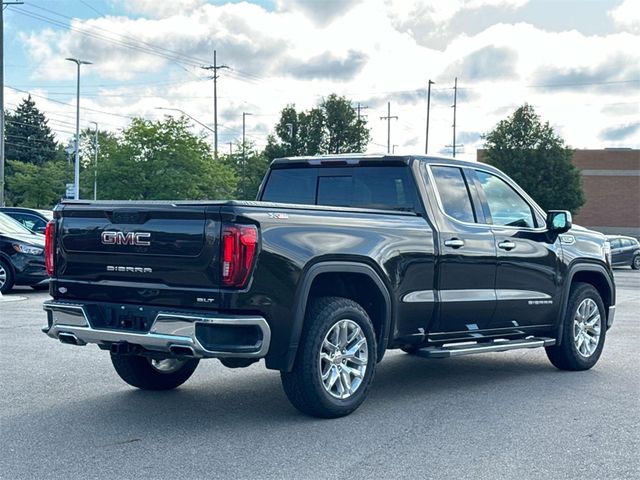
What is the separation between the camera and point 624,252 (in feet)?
110

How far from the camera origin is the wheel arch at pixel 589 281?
865cm

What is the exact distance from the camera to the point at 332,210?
645 centimetres

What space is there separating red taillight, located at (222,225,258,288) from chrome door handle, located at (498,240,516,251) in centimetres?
300

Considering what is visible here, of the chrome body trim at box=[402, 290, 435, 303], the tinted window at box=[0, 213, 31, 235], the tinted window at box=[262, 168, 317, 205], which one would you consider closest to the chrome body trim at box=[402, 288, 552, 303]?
the chrome body trim at box=[402, 290, 435, 303]

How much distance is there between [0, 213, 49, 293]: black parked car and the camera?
16000 mm

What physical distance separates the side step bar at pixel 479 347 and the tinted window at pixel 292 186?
1737 mm

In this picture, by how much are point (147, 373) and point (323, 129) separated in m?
53.8

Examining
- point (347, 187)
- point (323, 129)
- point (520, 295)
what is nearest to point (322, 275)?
point (347, 187)

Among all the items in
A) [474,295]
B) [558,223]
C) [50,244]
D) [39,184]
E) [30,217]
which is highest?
[39,184]

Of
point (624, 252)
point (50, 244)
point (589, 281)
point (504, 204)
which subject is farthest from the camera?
point (624, 252)

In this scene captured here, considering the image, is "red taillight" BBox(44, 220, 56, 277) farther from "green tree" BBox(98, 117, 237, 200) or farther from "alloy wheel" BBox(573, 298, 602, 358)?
"green tree" BBox(98, 117, 237, 200)

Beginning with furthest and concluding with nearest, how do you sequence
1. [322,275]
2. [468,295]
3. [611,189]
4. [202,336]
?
[611,189], [468,295], [322,275], [202,336]

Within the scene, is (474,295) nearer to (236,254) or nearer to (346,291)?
(346,291)

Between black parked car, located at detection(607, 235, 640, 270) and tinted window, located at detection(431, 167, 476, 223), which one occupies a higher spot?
tinted window, located at detection(431, 167, 476, 223)
